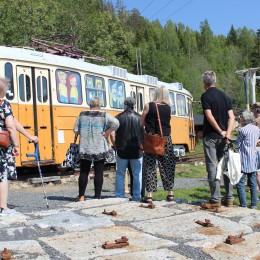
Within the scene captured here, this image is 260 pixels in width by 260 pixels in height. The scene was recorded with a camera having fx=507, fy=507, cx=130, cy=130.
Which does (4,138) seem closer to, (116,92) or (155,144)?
(155,144)

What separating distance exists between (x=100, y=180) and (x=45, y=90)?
5064 millimetres

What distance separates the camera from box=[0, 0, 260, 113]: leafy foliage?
37.3m

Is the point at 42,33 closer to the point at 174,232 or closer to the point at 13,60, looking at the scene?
the point at 13,60

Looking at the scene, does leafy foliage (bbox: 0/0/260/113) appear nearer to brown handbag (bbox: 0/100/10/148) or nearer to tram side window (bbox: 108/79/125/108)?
tram side window (bbox: 108/79/125/108)

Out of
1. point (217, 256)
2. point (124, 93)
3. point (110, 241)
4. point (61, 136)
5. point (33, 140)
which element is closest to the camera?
point (217, 256)

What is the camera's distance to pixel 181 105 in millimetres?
21078

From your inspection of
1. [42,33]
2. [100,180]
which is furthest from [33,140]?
[42,33]

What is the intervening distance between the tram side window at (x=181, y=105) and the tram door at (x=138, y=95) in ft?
11.3

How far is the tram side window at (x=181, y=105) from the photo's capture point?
2077cm

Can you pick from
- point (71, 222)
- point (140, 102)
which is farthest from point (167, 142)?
point (140, 102)

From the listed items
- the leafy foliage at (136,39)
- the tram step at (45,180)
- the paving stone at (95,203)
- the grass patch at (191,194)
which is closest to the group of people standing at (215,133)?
the paving stone at (95,203)

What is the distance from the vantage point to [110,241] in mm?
5227

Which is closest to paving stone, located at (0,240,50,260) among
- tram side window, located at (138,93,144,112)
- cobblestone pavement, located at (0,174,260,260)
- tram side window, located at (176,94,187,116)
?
cobblestone pavement, located at (0,174,260,260)

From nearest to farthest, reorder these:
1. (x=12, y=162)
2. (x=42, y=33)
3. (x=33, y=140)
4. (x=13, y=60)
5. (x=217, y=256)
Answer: (x=217, y=256) < (x=12, y=162) < (x=33, y=140) < (x=13, y=60) < (x=42, y=33)
